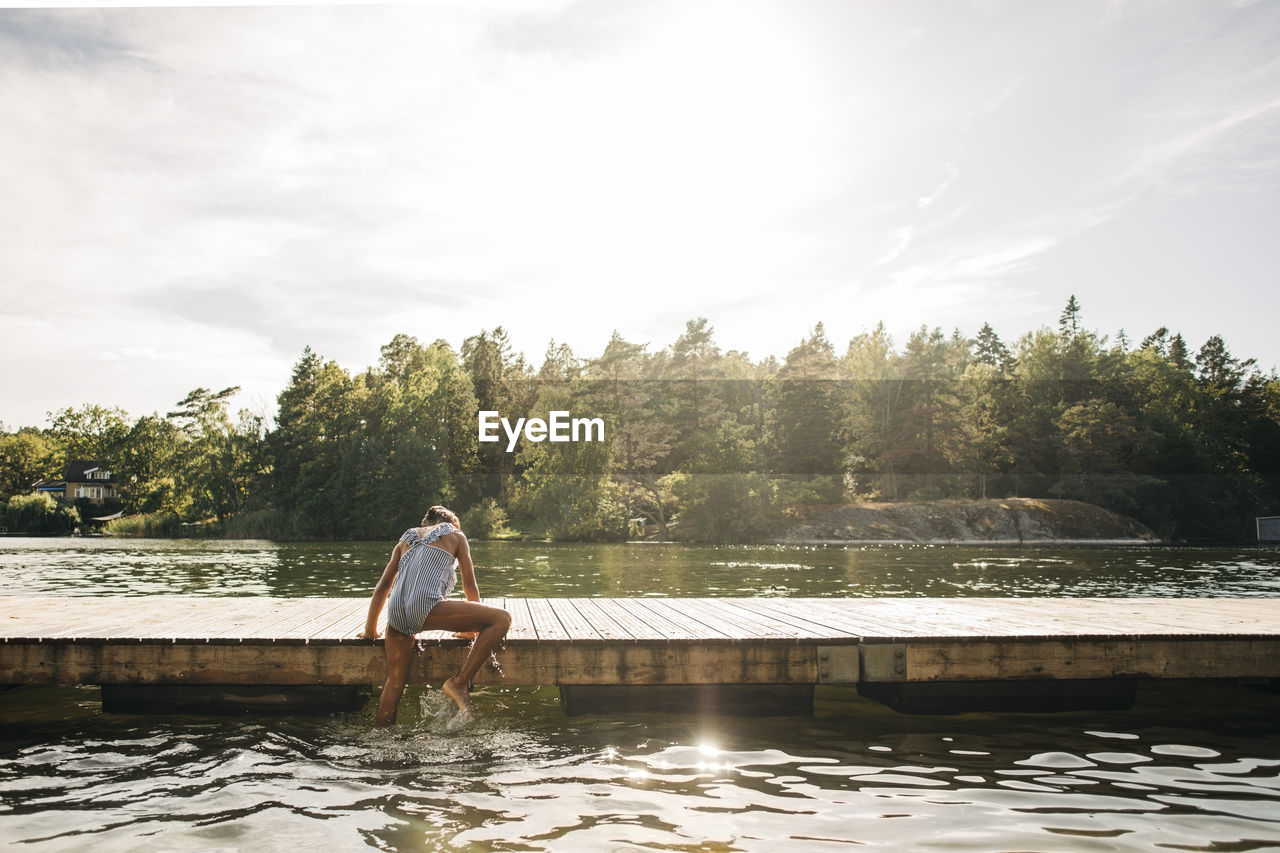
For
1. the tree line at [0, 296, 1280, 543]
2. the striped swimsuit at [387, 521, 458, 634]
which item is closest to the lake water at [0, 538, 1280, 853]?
the striped swimsuit at [387, 521, 458, 634]

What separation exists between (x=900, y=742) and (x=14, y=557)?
42047mm

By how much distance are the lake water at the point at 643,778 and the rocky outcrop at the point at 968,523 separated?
159ft

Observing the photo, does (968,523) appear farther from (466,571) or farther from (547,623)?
(466,571)

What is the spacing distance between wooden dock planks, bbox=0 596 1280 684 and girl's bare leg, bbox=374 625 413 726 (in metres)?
0.23

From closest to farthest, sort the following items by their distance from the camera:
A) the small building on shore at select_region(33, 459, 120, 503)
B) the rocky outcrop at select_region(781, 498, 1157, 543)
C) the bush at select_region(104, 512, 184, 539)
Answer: the rocky outcrop at select_region(781, 498, 1157, 543) < the bush at select_region(104, 512, 184, 539) < the small building on shore at select_region(33, 459, 120, 503)

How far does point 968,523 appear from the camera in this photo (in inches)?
2248

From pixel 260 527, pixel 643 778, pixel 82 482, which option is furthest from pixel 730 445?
pixel 82 482

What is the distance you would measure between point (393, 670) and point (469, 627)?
0.71 meters

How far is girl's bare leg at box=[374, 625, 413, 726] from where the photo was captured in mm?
7070

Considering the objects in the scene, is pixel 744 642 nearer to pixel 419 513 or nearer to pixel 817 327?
pixel 419 513

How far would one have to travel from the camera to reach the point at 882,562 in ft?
109

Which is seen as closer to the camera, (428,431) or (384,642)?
(384,642)

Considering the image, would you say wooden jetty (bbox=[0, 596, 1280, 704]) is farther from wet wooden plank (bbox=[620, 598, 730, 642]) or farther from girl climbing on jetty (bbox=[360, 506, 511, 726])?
girl climbing on jetty (bbox=[360, 506, 511, 726])

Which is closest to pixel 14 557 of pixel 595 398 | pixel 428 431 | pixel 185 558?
pixel 185 558
